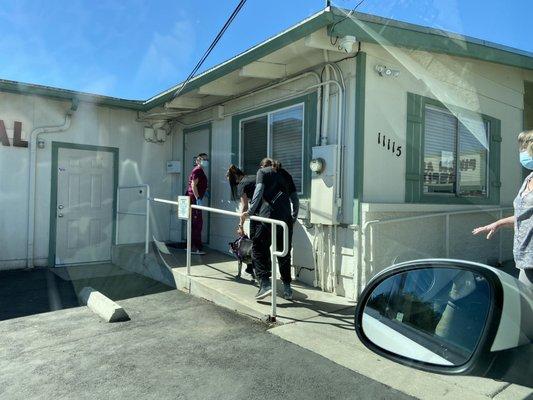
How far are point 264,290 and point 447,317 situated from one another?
3.50 m

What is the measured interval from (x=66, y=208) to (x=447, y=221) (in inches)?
262

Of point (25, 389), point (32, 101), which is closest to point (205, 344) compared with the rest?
point (25, 389)

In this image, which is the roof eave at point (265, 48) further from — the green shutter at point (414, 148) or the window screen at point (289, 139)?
the green shutter at point (414, 148)

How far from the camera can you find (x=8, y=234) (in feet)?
26.2

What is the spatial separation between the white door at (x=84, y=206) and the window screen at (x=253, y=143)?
3.12 m

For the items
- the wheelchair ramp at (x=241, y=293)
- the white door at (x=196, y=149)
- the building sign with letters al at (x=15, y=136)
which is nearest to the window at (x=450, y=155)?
the wheelchair ramp at (x=241, y=293)

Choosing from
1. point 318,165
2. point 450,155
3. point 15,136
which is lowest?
point 318,165

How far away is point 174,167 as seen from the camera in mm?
9383

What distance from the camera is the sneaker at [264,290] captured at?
5047mm

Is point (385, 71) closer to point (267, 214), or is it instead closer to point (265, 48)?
point (265, 48)

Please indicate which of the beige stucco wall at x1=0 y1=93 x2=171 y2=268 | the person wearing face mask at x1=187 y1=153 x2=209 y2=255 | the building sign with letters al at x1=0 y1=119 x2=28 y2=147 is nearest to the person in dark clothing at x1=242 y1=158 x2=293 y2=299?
the person wearing face mask at x1=187 y1=153 x2=209 y2=255

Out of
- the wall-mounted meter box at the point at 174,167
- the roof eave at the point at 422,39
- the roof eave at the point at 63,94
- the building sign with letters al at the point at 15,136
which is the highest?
the roof eave at the point at 422,39

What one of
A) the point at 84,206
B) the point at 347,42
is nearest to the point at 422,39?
the point at 347,42

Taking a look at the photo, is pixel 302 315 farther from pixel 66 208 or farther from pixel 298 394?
pixel 66 208
